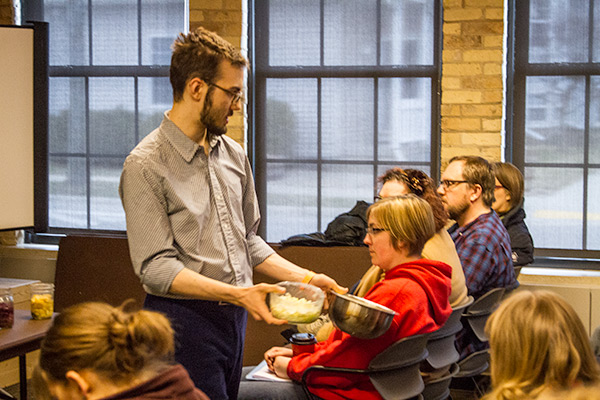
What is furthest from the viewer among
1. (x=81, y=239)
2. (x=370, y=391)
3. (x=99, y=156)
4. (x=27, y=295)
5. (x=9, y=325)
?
(x=99, y=156)

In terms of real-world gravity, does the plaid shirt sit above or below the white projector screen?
below

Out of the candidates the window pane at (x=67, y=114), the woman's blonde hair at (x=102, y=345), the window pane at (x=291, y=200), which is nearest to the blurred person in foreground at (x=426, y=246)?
the woman's blonde hair at (x=102, y=345)

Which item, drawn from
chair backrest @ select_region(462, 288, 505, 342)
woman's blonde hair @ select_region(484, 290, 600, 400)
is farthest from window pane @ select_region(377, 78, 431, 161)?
woman's blonde hair @ select_region(484, 290, 600, 400)

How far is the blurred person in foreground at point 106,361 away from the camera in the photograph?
1358mm

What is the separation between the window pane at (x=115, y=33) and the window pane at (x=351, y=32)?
1.40 meters

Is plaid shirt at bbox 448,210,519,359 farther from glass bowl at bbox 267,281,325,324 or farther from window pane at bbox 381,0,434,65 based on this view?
window pane at bbox 381,0,434,65

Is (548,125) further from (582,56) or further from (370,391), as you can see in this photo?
(370,391)

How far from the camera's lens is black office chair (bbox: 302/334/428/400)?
6.86 feet

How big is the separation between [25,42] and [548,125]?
343cm

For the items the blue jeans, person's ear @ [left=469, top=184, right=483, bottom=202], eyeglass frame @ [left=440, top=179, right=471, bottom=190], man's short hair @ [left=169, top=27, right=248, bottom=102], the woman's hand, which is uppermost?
man's short hair @ [left=169, top=27, right=248, bottom=102]

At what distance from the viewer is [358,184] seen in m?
4.61

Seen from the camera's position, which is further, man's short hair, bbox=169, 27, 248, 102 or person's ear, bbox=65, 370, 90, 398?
man's short hair, bbox=169, 27, 248, 102

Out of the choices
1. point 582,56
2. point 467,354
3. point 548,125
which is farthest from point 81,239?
point 582,56

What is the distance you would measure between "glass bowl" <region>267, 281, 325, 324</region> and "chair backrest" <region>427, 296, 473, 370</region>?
55 centimetres
